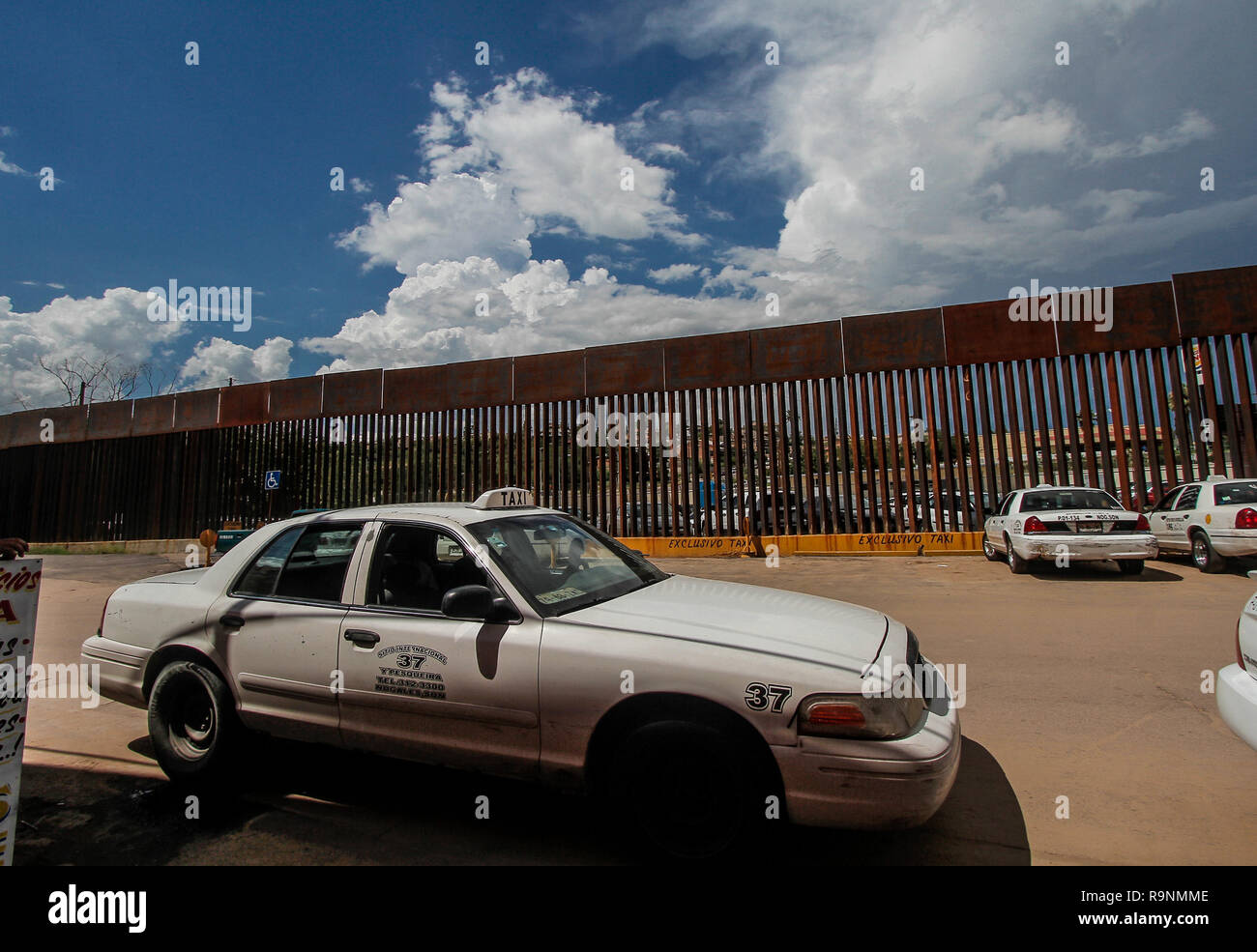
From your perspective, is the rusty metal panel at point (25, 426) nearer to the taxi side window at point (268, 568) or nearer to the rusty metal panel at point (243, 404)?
the rusty metal panel at point (243, 404)

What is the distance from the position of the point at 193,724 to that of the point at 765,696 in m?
3.30

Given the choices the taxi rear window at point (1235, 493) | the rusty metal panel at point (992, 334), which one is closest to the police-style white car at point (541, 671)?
the taxi rear window at point (1235, 493)

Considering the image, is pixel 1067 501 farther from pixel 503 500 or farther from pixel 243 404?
pixel 243 404

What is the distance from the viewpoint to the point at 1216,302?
41.1ft

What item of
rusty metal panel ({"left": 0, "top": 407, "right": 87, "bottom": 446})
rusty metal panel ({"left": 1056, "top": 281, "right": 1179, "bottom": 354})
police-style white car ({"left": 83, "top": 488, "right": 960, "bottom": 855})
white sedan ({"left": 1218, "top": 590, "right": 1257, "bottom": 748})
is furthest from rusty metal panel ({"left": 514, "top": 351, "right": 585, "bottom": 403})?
rusty metal panel ({"left": 0, "top": 407, "right": 87, "bottom": 446})

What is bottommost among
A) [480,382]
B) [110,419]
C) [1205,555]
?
[1205,555]

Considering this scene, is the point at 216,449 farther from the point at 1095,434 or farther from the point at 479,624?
the point at 1095,434

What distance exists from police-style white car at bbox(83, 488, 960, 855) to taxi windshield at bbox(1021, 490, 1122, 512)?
8551 millimetres

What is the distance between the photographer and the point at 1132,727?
13.1 feet

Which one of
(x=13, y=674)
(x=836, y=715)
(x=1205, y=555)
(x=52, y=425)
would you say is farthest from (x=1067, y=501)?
(x=52, y=425)

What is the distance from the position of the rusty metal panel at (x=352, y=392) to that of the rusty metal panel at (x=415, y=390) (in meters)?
0.36

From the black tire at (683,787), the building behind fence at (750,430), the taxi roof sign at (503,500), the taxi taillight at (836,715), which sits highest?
the building behind fence at (750,430)

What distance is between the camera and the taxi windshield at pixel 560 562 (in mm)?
3103

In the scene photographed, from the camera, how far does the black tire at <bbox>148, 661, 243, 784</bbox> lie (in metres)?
3.50
